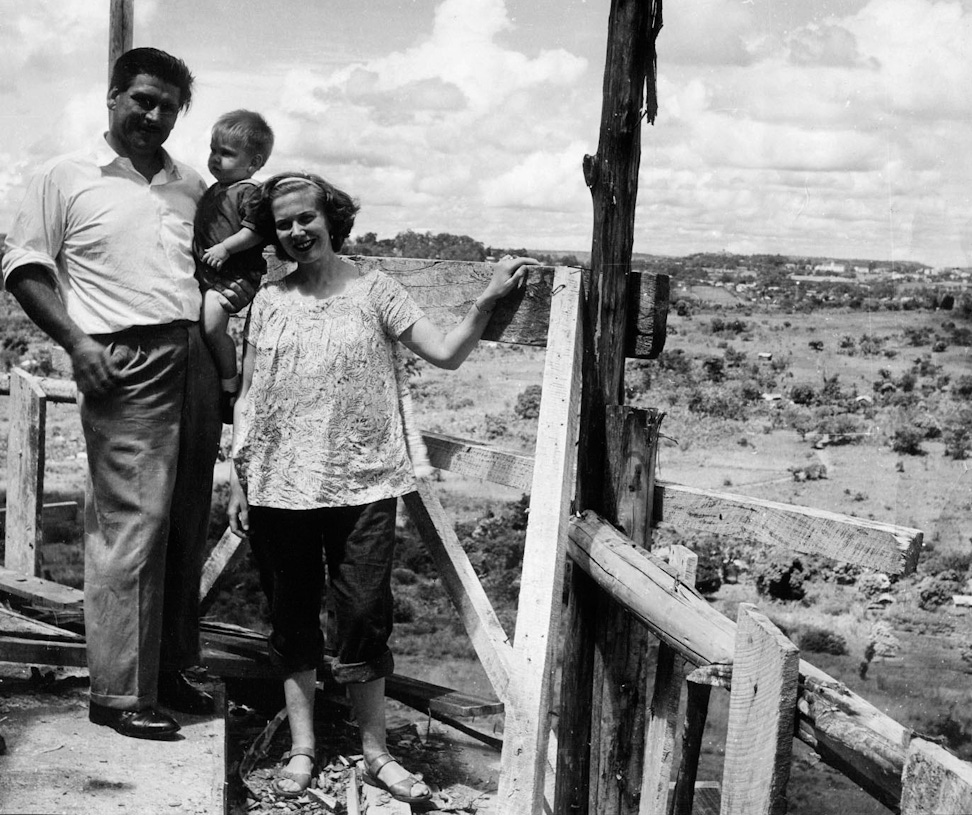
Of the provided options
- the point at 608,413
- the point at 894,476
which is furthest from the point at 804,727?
the point at 894,476

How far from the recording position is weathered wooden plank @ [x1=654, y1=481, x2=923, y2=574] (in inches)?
112

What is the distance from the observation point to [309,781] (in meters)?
3.66

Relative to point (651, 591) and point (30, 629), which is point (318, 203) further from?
point (30, 629)

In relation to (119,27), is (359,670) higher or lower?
lower

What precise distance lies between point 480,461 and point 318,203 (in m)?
1.02

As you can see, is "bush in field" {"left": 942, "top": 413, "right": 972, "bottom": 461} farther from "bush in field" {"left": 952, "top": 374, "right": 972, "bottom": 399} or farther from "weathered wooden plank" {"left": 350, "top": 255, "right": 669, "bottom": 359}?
"weathered wooden plank" {"left": 350, "top": 255, "right": 669, "bottom": 359}

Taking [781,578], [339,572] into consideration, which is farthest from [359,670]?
[781,578]

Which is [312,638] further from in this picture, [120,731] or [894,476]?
[894,476]

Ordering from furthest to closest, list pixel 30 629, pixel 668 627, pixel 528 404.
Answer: pixel 528 404 < pixel 30 629 < pixel 668 627

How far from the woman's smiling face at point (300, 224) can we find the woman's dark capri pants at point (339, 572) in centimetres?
80

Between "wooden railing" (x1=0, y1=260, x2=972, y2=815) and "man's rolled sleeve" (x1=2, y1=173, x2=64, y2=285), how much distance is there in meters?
1.07

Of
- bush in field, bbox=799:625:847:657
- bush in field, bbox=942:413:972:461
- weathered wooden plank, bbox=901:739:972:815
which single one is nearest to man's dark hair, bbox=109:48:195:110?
weathered wooden plank, bbox=901:739:972:815

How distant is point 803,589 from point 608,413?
648 cm

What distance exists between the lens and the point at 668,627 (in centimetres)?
282
